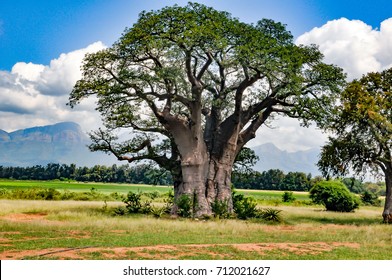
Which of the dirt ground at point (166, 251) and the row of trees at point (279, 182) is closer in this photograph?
the dirt ground at point (166, 251)

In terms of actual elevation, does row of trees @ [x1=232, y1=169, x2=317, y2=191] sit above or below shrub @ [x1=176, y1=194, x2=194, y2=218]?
above

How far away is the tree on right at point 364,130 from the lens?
25578 mm

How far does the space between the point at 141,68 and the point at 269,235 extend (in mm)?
12031

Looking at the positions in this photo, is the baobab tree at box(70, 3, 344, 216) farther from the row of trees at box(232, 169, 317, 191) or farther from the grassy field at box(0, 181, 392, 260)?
the row of trees at box(232, 169, 317, 191)

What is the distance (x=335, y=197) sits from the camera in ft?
128

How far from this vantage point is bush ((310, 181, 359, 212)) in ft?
127

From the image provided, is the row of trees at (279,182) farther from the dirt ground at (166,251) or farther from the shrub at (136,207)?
the dirt ground at (166,251)

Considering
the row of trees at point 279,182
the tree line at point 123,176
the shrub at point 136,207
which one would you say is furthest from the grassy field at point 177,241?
the tree line at point 123,176

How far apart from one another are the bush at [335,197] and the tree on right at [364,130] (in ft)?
36.3

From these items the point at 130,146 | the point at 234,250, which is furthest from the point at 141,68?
the point at 234,250

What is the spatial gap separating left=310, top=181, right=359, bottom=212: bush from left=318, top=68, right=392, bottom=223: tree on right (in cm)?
1107

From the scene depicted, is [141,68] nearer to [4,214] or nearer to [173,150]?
[173,150]

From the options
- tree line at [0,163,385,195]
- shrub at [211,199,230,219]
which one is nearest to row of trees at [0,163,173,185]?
tree line at [0,163,385,195]

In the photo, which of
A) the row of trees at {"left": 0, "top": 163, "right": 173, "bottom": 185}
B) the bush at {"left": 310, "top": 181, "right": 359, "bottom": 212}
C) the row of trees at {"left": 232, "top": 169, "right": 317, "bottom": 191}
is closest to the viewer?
the bush at {"left": 310, "top": 181, "right": 359, "bottom": 212}
